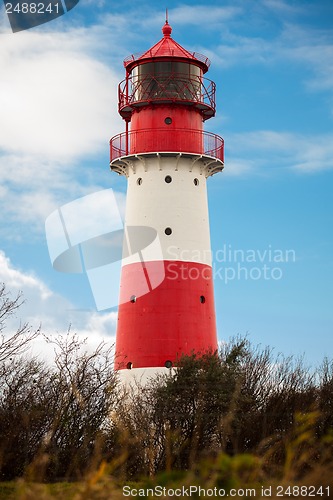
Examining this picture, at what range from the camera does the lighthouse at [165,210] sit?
101 ft

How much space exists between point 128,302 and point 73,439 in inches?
395

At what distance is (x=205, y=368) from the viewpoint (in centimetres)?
2906

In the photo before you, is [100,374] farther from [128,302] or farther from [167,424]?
[128,302]

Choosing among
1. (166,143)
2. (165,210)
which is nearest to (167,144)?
(166,143)

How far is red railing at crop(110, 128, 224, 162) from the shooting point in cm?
3247

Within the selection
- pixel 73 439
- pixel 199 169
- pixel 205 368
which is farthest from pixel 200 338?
pixel 73 439

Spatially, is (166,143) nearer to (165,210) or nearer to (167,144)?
(167,144)

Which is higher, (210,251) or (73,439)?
(210,251)

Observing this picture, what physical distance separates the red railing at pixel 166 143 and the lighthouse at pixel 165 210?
4cm

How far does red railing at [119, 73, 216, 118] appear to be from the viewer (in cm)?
3281

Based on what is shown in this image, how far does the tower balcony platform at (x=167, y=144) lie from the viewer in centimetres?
3247

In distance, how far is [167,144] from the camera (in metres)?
32.5

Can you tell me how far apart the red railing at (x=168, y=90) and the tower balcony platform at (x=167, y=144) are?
1.13 metres

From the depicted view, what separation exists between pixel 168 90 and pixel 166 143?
2.14 metres
